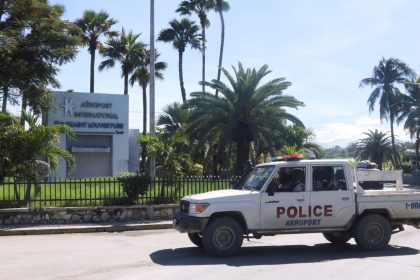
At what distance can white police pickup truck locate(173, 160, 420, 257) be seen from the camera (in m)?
10.4

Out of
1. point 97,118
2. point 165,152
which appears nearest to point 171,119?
point 97,118

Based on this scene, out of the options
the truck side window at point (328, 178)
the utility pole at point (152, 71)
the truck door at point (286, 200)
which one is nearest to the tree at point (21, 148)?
the utility pole at point (152, 71)

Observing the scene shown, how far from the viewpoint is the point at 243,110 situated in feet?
91.5

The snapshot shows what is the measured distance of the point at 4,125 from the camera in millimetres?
16859

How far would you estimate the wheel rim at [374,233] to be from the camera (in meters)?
11.0

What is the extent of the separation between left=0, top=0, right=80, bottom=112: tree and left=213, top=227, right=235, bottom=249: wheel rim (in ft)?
64.5

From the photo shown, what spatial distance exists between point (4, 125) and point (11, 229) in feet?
11.5

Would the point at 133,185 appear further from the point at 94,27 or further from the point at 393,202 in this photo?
the point at 94,27

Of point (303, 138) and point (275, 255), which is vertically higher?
point (303, 138)

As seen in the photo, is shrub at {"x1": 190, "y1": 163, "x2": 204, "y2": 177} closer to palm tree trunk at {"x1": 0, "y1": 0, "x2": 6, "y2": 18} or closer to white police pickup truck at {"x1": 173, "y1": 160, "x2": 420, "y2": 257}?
palm tree trunk at {"x1": 0, "y1": 0, "x2": 6, "y2": 18}

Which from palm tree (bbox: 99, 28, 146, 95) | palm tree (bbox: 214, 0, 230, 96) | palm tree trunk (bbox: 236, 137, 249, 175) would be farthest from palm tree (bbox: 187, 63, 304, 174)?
palm tree (bbox: 214, 0, 230, 96)

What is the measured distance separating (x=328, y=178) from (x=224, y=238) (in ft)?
7.79

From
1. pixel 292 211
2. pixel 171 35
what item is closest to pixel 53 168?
pixel 292 211

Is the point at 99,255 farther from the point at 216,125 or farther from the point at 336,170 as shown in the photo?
the point at 216,125
